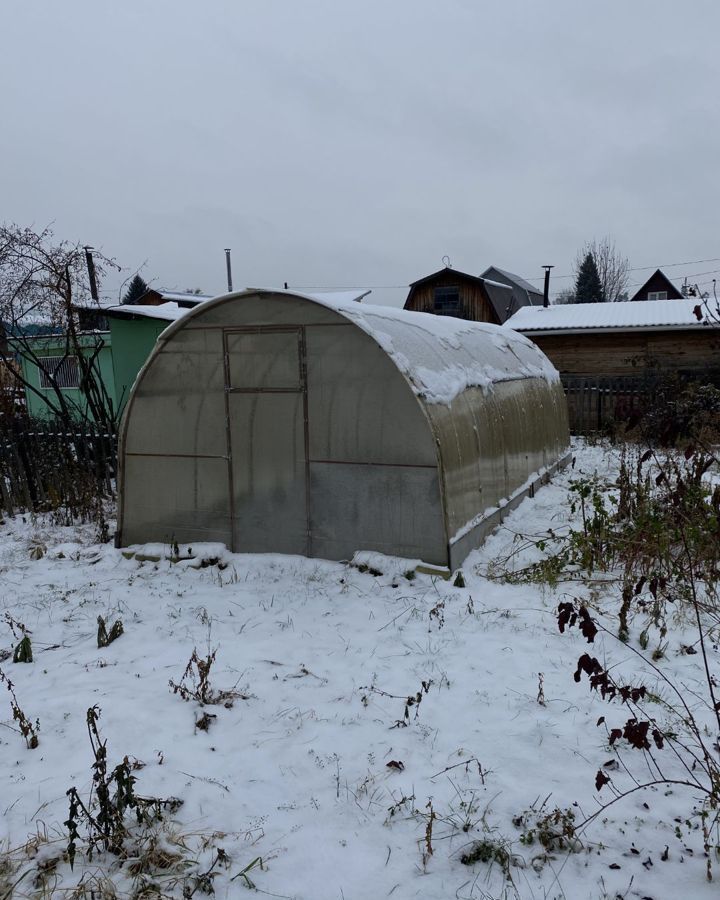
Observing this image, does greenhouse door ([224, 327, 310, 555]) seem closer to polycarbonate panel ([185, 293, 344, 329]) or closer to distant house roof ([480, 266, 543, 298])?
polycarbonate panel ([185, 293, 344, 329])

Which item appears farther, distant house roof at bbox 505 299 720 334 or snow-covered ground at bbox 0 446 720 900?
distant house roof at bbox 505 299 720 334

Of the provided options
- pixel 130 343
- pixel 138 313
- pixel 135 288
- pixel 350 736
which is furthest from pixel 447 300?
pixel 350 736

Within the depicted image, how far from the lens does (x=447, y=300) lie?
33781 millimetres

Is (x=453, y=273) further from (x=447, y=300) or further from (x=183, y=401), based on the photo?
(x=183, y=401)

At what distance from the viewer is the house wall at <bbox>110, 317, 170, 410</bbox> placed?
1425 cm

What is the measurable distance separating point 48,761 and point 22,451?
6996 mm

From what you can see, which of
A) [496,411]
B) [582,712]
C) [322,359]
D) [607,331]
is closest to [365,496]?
[322,359]

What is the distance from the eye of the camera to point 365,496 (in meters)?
6.24

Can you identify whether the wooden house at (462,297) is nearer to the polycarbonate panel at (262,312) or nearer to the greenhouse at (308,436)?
the greenhouse at (308,436)

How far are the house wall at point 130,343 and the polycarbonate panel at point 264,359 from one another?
8339 millimetres

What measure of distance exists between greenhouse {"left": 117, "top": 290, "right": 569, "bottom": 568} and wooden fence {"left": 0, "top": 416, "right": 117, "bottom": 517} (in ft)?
8.53

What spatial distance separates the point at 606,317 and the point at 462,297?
1515 centimetres

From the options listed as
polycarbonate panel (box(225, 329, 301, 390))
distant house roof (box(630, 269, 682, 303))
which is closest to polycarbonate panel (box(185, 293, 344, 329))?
polycarbonate panel (box(225, 329, 301, 390))

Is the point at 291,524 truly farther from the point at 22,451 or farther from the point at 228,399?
the point at 22,451
